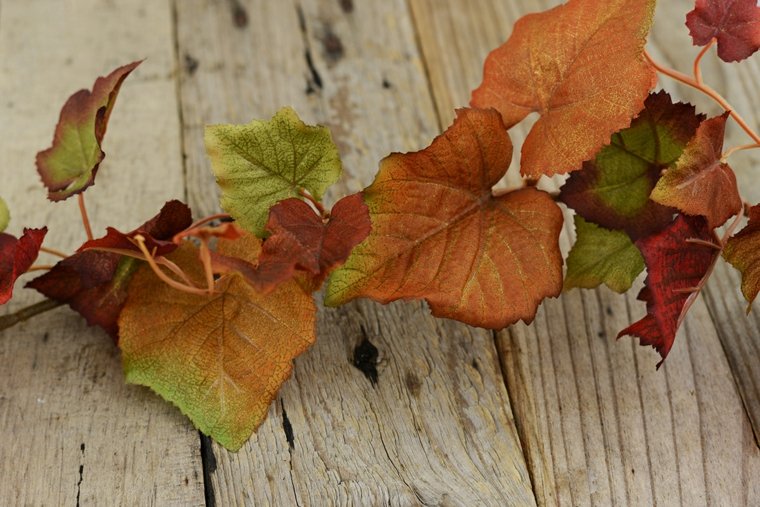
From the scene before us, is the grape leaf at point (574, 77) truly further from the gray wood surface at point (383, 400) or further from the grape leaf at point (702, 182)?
the gray wood surface at point (383, 400)

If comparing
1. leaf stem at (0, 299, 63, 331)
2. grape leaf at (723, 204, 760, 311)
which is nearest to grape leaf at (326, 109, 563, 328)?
grape leaf at (723, 204, 760, 311)

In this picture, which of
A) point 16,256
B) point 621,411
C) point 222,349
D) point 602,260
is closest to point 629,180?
point 602,260

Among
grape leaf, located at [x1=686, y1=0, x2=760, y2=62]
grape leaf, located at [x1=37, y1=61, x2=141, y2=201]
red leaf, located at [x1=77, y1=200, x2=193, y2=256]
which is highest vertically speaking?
grape leaf, located at [x1=686, y1=0, x2=760, y2=62]

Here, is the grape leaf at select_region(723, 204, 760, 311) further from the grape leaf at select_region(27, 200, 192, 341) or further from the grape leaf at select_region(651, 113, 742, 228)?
the grape leaf at select_region(27, 200, 192, 341)

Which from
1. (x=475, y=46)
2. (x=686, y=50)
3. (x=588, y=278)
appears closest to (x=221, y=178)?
(x=588, y=278)

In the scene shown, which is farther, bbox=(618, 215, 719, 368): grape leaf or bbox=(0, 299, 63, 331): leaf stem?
bbox=(0, 299, 63, 331): leaf stem

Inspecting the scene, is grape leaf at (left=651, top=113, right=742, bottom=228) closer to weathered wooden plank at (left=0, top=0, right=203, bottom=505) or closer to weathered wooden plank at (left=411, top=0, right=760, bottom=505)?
weathered wooden plank at (left=411, top=0, right=760, bottom=505)

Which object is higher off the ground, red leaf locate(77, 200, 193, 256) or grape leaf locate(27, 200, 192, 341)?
red leaf locate(77, 200, 193, 256)

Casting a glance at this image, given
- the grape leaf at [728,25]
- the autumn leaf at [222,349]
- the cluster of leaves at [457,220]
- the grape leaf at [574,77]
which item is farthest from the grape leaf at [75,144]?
the grape leaf at [728,25]
